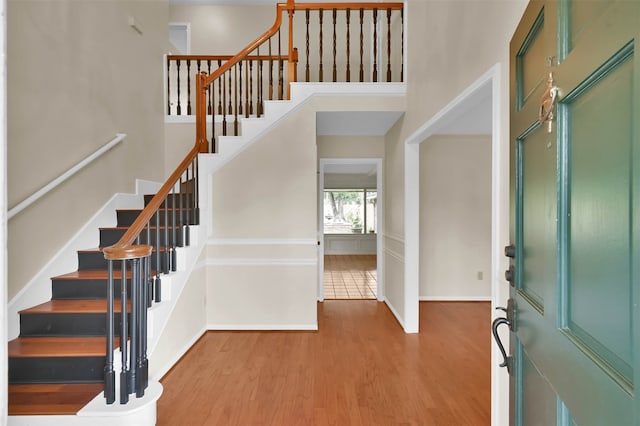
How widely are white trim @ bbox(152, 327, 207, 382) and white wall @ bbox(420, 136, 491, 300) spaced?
3118mm

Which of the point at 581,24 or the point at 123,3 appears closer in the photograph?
the point at 581,24

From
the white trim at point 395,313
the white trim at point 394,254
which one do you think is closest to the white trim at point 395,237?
the white trim at point 394,254

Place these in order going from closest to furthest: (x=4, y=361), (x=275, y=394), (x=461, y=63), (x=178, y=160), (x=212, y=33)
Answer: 1. (x=4, y=361)
2. (x=461, y=63)
3. (x=275, y=394)
4. (x=178, y=160)
5. (x=212, y=33)

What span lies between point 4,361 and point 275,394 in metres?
1.65

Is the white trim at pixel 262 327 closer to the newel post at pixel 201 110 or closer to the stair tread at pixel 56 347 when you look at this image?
the stair tread at pixel 56 347

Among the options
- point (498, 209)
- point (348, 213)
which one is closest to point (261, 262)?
point (498, 209)

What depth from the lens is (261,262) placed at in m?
3.80

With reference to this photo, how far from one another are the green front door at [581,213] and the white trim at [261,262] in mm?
2845

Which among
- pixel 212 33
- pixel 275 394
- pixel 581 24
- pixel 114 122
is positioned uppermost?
pixel 212 33

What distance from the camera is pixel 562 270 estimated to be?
0.77 meters

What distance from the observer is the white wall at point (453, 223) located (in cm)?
494

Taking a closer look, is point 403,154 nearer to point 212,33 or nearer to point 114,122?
point 114,122

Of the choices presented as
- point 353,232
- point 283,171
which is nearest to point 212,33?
point 283,171

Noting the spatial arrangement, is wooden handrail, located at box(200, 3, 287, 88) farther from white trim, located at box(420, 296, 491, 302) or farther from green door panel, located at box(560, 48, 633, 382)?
white trim, located at box(420, 296, 491, 302)
